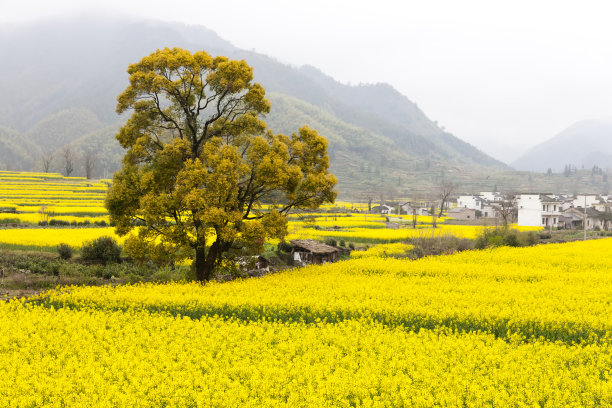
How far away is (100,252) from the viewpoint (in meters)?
28.9

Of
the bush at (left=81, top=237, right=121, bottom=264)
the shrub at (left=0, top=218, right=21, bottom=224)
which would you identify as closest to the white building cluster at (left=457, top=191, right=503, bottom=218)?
the shrub at (left=0, top=218, right=21, bottom=224)

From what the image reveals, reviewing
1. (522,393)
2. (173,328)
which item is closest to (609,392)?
(522,393)

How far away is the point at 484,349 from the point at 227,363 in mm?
6103

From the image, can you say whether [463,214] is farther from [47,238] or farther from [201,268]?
[201,268]

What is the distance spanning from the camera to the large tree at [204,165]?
19391mm

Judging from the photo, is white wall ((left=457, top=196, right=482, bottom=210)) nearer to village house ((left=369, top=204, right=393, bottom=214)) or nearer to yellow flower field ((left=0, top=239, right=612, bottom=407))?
village house ((left=369, top=204, right=393, bottom=214))

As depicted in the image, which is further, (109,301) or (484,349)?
(109,301)

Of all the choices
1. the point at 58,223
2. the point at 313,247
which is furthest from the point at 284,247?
the point at 58,223

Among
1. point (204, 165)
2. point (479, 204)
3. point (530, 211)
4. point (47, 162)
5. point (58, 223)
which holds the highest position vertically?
point (47, 162)

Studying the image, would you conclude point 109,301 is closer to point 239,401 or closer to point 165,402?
point 165,402

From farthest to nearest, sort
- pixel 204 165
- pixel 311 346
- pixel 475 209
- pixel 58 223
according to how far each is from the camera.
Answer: pixel 475 209 → pixel 58 223 → pixel 204 165 → pixel 311 346

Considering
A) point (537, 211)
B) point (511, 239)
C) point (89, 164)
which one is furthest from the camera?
point (89, 164)

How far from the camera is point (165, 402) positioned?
8625 millimetres

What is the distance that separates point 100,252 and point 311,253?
1434 centimetres
